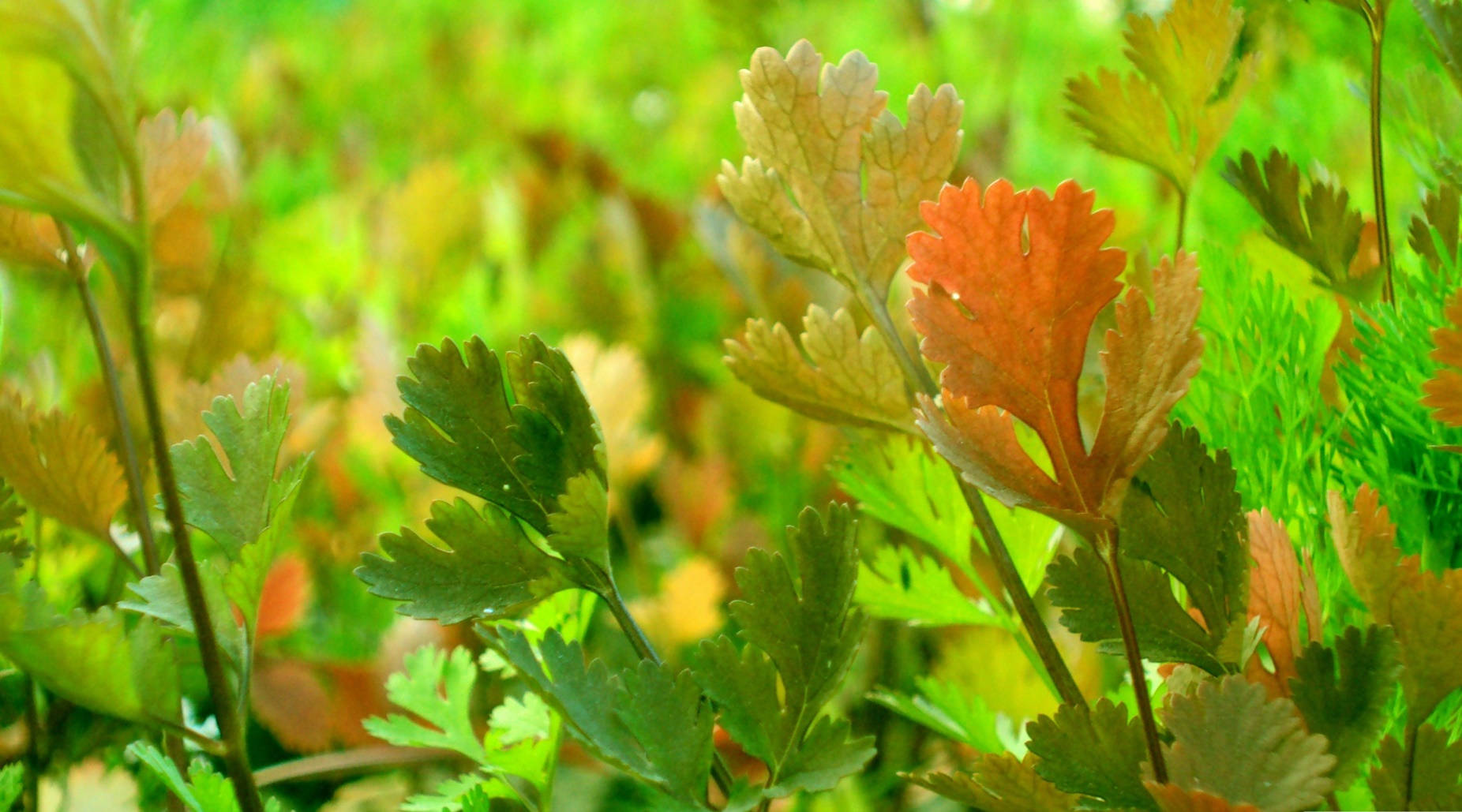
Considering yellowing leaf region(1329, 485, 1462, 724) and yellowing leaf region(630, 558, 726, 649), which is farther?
yellowing leaf region(630, 558, 726, 649)

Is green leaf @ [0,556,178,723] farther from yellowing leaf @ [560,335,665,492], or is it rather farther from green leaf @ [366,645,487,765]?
yellowing leaf @ [560,335,665,492]

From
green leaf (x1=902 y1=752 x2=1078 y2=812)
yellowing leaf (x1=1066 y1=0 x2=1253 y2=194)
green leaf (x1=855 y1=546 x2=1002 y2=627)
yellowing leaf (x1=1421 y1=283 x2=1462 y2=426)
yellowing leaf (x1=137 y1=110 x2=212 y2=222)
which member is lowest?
green leaf (x1=902 y1=752 x2=1078 y2=812)

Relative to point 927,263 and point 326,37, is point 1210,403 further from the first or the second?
point 326,37

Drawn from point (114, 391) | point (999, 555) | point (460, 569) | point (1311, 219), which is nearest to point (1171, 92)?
point (1311, 219)

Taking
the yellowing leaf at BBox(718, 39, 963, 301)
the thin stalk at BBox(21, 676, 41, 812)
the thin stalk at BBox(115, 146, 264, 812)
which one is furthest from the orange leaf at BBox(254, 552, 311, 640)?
the yellowing leaf at BBox(718, 39, 963, 301)

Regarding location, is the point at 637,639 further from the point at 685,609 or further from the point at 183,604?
the point at 685,609

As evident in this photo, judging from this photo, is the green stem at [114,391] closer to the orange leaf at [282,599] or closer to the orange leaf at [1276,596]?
the orange leaf at [282,599]
